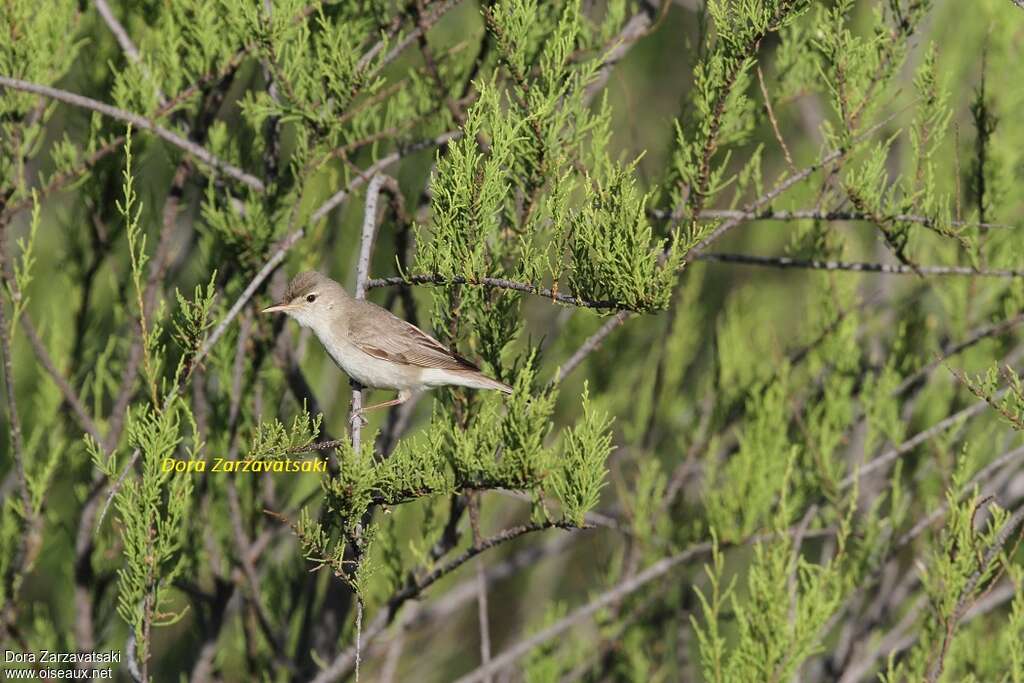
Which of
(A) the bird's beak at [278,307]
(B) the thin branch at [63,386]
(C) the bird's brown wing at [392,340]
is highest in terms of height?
(A) the bird's beak at [278,307]

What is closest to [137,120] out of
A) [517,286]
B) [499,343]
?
[499,343]

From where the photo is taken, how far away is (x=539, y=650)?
4.62m

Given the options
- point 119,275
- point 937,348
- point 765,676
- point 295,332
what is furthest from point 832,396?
point 119,275

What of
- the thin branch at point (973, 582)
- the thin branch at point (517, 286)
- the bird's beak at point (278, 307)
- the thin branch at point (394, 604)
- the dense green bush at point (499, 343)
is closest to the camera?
the thin branch at point (517, 286)

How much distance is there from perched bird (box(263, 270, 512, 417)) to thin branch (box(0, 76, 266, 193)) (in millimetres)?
445

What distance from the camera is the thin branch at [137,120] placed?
11.0 feet

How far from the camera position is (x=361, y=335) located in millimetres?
4035

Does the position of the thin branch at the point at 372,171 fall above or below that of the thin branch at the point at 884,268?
above

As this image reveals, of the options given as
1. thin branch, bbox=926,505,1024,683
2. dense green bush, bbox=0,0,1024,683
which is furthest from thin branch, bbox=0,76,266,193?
thin branch, bbox=926,505,1024,683

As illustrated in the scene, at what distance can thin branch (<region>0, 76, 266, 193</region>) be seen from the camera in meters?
3.35

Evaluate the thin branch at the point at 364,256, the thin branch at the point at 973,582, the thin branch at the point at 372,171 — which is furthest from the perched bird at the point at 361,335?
the thin branch at the point at 973,582

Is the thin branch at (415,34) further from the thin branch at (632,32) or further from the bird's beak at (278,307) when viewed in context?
the bird's beak at (278,307)

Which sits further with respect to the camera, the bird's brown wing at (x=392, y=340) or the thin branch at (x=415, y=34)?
the bird's brown wing at (x=392, y=340)

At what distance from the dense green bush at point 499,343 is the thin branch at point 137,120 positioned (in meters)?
0.01
